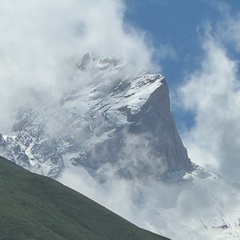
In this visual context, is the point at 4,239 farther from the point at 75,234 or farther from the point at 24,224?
the point at 75,234

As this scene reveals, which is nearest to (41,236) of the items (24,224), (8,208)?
(24,224)

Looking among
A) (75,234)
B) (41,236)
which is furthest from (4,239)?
(75,234)

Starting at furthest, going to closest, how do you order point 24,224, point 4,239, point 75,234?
point 75,234 < point 24,224 < point 4,239

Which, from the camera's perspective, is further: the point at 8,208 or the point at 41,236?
the point at 8,208

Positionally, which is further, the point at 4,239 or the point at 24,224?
the point at 24,224

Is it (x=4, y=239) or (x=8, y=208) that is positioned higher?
(x=8, y=208)

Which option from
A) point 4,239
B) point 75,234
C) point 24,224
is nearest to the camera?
point 4,239

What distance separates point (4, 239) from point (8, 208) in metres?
22.6

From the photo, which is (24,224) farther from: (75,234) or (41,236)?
(75,234)

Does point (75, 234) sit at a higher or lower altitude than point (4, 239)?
higher

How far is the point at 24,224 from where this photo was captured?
184875 mm

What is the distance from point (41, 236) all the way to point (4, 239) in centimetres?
1091

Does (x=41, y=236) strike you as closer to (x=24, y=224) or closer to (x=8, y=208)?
(x=24, y=224)

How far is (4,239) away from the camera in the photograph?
173 meters
